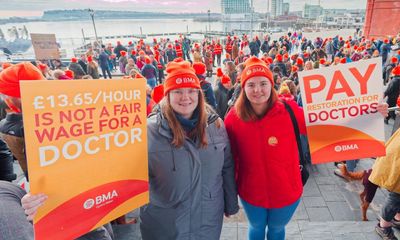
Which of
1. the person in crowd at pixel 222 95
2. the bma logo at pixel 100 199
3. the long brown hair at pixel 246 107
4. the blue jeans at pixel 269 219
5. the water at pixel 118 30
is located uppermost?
the water at pixel 118 30

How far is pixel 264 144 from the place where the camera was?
6.91 ft

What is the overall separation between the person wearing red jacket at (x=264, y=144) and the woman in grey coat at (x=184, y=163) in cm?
21

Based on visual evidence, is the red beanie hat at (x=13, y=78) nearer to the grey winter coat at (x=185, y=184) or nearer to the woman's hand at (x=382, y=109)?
the grey winter coat at (x=185, y=184)

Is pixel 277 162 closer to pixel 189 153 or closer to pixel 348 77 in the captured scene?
pixel 189 153

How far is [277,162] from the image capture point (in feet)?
7.03

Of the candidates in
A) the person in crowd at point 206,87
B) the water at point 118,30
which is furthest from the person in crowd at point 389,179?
the water at point 118,30

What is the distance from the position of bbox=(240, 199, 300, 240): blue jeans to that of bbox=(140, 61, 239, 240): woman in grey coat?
455 millimetres

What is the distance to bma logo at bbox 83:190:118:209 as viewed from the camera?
4.71 feet

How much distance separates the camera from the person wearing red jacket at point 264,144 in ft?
6.91

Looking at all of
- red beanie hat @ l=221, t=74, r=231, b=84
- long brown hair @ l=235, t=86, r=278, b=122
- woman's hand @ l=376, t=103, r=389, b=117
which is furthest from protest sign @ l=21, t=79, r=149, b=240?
red beanie hat @ l=221, t=74, r=231, b=84

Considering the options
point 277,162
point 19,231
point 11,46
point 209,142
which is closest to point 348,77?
→ point 277,162

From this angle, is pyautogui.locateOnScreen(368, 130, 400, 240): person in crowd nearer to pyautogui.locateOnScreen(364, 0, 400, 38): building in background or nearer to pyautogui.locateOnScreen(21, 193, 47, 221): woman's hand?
pyautogui.locateOnScreen(21, 193, 47, 221): woman's hand

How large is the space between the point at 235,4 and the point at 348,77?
322 feet

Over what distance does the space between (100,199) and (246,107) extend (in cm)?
132
